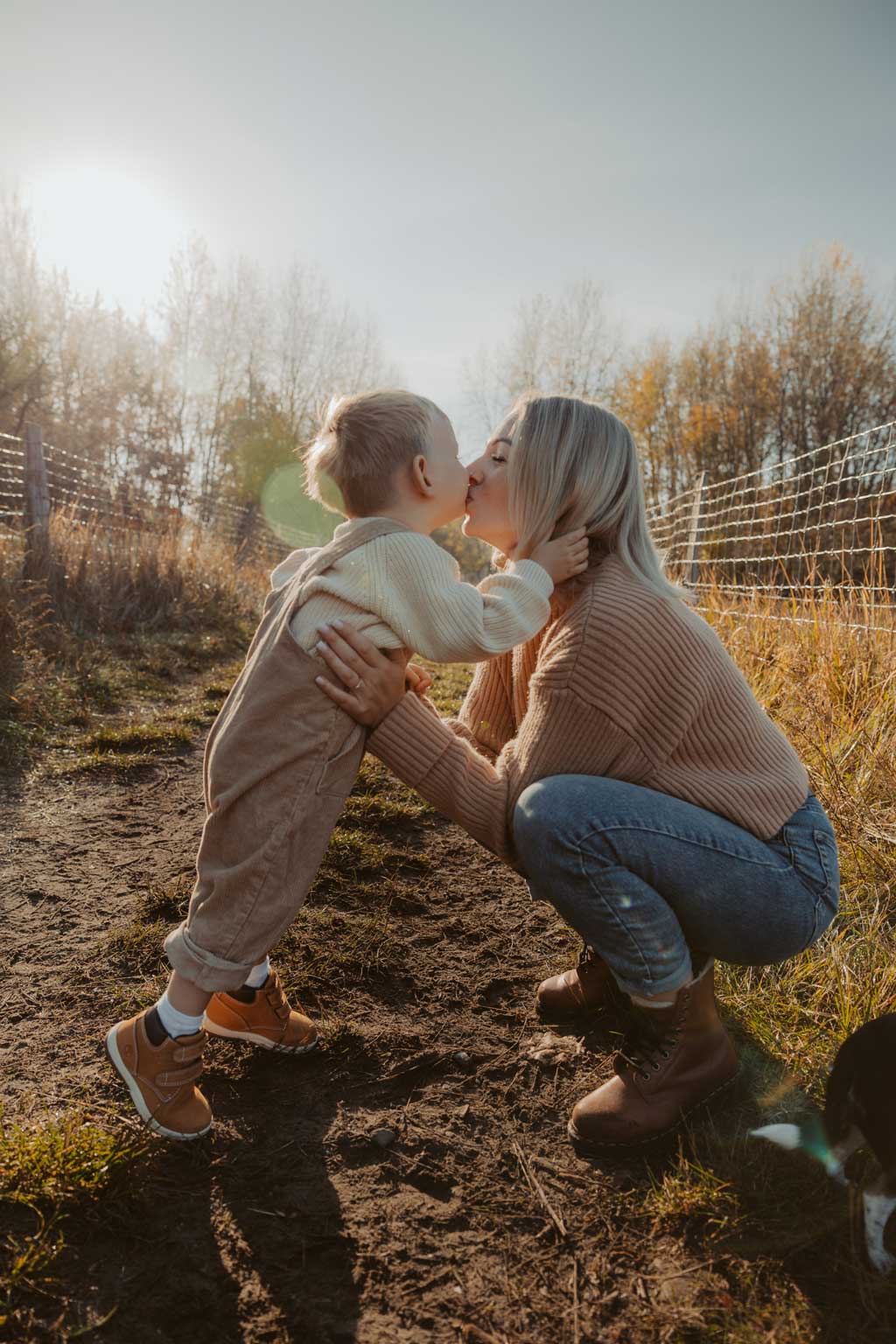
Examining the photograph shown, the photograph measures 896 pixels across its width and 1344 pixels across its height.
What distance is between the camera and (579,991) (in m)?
2.02

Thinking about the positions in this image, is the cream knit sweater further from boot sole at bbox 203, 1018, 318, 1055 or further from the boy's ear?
boot sole at bbox 203, 1018, 318, 1055

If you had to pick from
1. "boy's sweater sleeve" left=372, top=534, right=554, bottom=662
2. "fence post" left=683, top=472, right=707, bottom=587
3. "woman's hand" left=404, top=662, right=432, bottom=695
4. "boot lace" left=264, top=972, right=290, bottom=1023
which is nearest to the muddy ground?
"boot lace" left=264, top=972, right=290, bottom=1023

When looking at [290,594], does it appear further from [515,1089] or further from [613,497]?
[515,1089]

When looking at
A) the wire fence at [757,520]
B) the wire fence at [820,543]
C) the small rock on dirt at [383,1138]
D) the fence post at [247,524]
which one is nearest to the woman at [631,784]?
the small rock on dirt at [383,1138]

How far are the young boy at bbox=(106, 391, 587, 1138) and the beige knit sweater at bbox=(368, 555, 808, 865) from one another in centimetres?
12

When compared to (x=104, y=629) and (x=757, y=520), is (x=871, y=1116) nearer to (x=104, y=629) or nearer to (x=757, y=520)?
(x=757, y=520)

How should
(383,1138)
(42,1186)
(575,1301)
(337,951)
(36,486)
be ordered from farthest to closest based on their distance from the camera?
(36,486) < (337,951) < (383,1138) < (42,1186) < (575,1301)

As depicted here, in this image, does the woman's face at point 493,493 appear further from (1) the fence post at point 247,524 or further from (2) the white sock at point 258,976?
(1) the fence post at point 247,524

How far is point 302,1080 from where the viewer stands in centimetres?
178

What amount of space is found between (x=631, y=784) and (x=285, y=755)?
743mm

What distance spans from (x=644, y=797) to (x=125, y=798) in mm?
2616

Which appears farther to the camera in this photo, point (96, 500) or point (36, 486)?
point (96, 500)

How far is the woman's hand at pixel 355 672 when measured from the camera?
5.23 feet

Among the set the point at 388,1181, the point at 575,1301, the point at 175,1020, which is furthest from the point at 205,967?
the point at 575,1301
